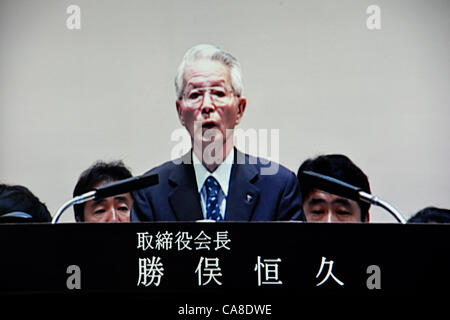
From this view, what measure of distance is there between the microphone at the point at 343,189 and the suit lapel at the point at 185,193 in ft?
1.78

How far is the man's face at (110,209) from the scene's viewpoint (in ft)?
12.6

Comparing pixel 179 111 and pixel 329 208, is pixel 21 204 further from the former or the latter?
pixel 329 208

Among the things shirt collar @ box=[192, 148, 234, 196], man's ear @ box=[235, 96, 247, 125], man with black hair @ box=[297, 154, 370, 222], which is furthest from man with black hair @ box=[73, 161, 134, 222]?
man with black hair @ box=[297, 154, 370, 222]

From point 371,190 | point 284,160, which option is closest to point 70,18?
point 284,160

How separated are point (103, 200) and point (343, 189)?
1.18 meters

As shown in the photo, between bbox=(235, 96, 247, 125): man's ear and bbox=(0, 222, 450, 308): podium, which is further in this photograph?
bbox=(235, 96, 247, 125): man's ear

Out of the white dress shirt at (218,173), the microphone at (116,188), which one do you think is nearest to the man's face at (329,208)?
the white dress shirt at (218,173)

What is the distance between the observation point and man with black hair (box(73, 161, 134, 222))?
3.84 meters

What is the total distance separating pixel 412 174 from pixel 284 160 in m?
0.64

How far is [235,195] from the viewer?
150 inches

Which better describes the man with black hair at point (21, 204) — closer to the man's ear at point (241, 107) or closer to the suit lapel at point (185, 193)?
the suit lapel at point (185, 193)

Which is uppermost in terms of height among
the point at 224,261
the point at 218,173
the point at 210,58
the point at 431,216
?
the point at 210,58

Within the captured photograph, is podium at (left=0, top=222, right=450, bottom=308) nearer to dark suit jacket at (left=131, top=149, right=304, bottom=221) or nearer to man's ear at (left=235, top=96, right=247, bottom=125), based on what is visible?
dark suit jacket at (left=131, top=149, right=304, bottom=221)

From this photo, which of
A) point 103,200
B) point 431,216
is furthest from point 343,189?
point 103,200
